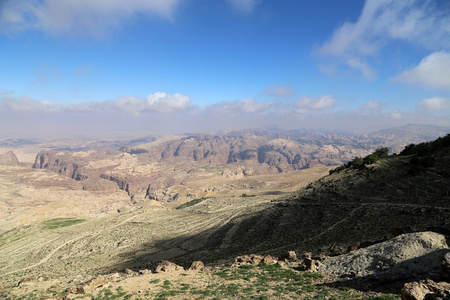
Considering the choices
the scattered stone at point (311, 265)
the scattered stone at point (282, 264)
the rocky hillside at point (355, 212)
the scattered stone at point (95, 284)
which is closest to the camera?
the scattered stone at point (95, 284)

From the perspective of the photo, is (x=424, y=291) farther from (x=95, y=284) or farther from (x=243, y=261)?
(x=95, y=284)

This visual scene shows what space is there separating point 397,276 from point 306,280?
6.92 meters

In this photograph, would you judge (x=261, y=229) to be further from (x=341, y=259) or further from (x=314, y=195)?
(x=341, y=259)

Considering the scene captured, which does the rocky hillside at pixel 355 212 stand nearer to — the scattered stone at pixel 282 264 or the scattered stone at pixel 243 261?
the scattered stone at pixel 282 264

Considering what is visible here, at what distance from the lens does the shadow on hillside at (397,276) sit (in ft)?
51.8

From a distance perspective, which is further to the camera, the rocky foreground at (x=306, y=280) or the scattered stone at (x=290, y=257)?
the scattered stone at (x=290, y=257)

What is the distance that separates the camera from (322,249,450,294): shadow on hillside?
15.8 metres

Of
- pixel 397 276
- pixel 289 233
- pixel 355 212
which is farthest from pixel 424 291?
pixel 355 212

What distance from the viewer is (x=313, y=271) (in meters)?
21.1

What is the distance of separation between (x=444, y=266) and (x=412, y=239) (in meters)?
5.13

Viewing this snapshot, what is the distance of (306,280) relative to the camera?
19.3 metres

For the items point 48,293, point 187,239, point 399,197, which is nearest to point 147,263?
point 187,239

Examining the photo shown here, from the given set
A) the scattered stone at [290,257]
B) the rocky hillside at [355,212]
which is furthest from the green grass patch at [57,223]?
the scattered stone at [290,257]

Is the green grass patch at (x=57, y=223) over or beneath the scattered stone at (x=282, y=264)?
beneath
